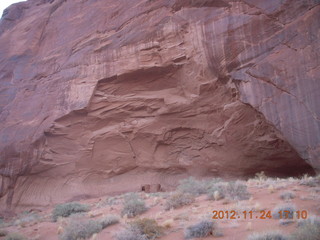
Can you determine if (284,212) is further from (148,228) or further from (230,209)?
(148,228)

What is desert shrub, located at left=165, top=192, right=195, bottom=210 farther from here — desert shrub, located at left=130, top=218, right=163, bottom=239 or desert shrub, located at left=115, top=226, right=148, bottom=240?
desert shrub, located at left=115, top=226, right=148, bottom=240

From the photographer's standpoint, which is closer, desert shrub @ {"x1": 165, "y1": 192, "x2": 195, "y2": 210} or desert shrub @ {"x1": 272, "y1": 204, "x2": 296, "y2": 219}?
desert shrub @ {"x1": 272, "y1": 204, "x2": 296, "y2": 219}

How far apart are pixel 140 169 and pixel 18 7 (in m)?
16.5

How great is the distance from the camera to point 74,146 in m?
16.3

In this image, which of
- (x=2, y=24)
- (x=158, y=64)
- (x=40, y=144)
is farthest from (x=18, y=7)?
(x=158, y=64)

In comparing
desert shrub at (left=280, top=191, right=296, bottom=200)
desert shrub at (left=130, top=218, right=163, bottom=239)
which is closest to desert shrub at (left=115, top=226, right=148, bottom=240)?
desert shrub at (left=130, top=218, right=163, bottom=239)

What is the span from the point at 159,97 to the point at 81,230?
9.69 meters

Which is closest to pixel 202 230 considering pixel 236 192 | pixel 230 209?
pixel 230 209

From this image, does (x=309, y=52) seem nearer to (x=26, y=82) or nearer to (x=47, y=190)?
(x=47, y=190)

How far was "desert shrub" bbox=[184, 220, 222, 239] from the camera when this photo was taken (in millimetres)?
5263
